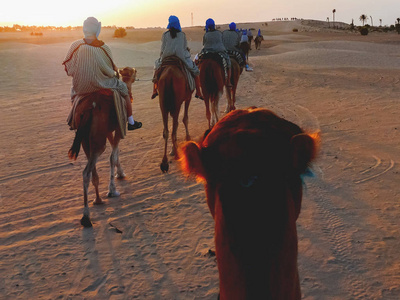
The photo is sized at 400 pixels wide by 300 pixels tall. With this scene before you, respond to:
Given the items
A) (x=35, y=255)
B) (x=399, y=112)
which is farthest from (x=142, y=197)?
(x=399, y=112)

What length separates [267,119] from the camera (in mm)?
1749

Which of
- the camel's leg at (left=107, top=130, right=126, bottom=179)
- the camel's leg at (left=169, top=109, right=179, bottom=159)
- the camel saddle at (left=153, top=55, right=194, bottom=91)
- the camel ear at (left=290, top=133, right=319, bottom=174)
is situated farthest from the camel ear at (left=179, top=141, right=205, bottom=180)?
the camel saddle at (left=153, top=55, right=194, bottom=91)

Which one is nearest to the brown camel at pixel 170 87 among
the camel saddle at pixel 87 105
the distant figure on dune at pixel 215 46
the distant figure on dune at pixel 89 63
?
the camel saddle at pixel 87 105

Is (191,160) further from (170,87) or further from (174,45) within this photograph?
(174,45)

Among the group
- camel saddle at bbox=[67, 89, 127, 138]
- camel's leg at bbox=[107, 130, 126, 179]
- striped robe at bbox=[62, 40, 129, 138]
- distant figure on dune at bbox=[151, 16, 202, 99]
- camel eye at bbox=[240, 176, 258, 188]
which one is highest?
distant figure on dune at bbox=[151, 16, 202, 99]

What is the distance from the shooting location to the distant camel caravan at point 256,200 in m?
1.53

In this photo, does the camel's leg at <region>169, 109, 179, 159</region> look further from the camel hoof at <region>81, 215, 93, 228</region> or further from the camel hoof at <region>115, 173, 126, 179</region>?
the camel hoof at <region>81, 215, 93, 228</region>

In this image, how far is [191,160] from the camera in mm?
1668

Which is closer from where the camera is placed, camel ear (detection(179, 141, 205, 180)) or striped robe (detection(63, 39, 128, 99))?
camel ear (detection(179, 141, 205, 180))

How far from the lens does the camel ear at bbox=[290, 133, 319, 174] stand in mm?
1537

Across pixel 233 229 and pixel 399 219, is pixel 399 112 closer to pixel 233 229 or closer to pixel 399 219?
pixel 399 219

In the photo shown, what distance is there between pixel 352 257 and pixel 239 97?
10.4 m

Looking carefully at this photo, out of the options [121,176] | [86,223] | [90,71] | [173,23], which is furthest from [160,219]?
[173,23]

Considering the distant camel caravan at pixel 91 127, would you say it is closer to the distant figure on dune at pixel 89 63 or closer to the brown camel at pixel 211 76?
the distant figure on dune at pixel 89 63
